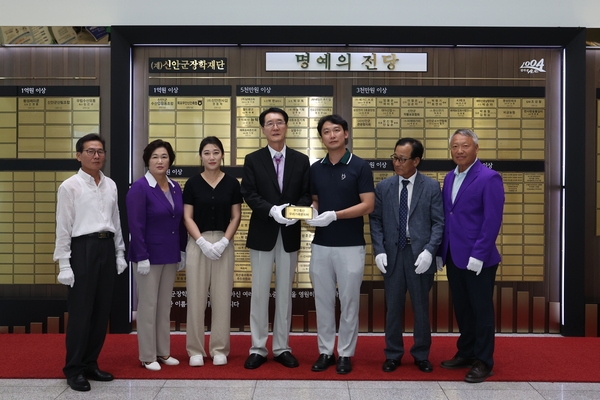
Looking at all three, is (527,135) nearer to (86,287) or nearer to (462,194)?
(462,194)

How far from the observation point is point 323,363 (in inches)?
138

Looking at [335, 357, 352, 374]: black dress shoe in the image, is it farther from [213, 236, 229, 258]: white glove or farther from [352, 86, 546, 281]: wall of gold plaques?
[352, 86, 546, 281]: wall of gold plaques

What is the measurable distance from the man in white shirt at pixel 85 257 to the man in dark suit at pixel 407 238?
1.66 metres

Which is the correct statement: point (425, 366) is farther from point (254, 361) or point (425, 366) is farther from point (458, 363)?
point (254, 361)

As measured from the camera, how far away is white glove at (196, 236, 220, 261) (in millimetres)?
3502

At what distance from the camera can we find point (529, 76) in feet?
14.8

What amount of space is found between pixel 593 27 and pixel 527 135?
1.00 meters

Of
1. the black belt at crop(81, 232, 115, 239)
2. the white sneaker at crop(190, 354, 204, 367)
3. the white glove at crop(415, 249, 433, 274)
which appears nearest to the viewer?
the black belt at crop(81, 232, 115, 239)

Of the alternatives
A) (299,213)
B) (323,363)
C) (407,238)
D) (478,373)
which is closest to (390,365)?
(323,363)

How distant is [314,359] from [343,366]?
366mm

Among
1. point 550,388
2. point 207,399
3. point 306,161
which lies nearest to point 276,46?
point 306,161

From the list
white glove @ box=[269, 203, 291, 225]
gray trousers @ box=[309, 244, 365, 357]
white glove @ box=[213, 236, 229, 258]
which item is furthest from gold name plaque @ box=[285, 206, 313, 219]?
white glove @ box=[213, 236, 229, 258]

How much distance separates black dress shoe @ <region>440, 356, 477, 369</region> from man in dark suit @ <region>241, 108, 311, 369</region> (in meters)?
0.97

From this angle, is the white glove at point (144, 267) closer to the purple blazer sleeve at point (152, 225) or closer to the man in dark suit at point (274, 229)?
the purple blazer sleeve at point (152, 225)
